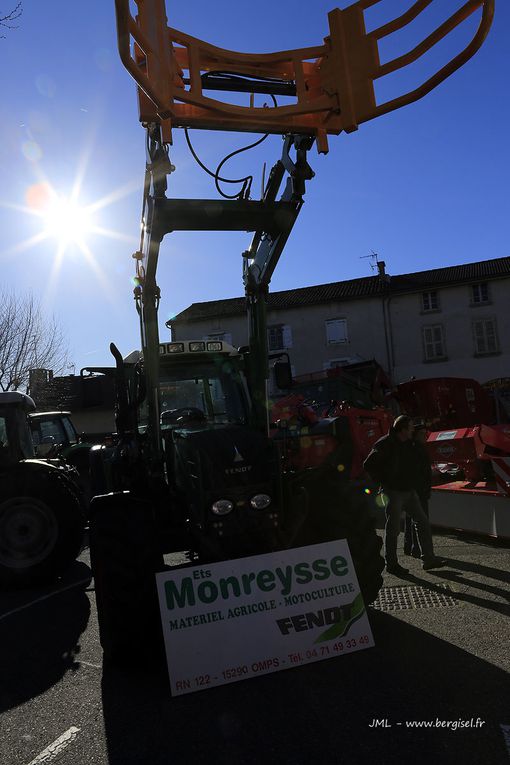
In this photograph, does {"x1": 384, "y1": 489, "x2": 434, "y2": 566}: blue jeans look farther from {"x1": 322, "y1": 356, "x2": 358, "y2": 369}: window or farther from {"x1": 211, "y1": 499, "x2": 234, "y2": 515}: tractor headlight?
{"x1": 322, "y1": 356, "x2": 358, "y2": 369}: window

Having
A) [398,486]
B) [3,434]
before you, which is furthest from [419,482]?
[3,434]

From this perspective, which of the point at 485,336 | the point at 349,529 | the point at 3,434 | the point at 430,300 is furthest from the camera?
the point at 430,300

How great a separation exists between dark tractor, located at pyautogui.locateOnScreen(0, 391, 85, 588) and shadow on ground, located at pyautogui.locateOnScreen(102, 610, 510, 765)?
9.93 ft

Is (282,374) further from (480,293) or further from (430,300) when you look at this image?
(480,293)

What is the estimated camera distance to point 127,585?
414cm

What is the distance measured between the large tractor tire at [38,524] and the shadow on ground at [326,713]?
9.89 feet

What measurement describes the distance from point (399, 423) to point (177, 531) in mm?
3060

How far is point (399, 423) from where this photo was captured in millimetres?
6766

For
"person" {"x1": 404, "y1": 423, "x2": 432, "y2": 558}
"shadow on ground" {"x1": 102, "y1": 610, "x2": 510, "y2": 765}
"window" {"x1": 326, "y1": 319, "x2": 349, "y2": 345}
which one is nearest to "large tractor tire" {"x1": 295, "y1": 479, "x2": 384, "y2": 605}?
"shadow on ground" {"x1": 102, "y1": 610, "x2": 510, "y2": 765}

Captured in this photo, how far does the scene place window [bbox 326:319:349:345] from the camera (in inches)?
1378

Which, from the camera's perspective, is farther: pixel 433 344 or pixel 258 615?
pixel 433 344

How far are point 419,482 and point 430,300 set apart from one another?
29.0 meters

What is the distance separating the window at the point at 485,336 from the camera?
32719 millimetres

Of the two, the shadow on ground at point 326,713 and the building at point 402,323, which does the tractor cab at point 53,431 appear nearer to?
the shadow on ground at point 326,713
